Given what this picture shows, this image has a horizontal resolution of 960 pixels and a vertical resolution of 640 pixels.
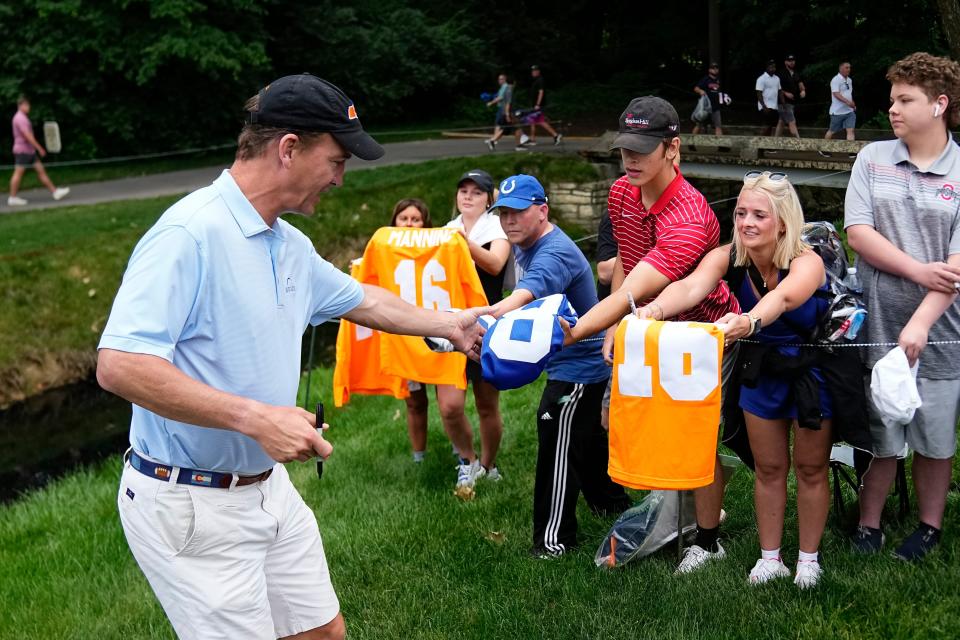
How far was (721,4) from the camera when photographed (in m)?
30.3

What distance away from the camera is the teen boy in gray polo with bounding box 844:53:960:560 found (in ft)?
14.7

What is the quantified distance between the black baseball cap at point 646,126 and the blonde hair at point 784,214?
0.45 m

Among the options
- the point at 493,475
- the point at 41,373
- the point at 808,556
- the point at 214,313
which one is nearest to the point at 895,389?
the point at 808,556

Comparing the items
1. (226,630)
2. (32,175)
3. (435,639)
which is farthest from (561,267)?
(32,175)

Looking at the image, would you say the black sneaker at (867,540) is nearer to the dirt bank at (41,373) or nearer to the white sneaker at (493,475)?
the white sneaker at (493,475)

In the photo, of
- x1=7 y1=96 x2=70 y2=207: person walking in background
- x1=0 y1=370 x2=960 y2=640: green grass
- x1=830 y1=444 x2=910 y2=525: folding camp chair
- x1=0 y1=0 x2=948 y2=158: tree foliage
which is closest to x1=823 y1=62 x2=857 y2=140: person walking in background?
x1=0 y1=0 x2=948 y2=158: tree foliage

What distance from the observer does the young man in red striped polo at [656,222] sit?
4.46m

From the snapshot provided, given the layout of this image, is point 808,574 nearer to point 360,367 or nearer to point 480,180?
point 480,180

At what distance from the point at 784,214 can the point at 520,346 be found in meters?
1.26

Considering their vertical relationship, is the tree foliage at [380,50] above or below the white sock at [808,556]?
above

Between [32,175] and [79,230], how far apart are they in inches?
268

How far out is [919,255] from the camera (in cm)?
456

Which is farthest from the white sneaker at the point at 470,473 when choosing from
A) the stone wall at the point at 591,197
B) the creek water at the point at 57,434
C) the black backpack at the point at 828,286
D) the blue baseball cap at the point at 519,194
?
the stone wall at the point at 591,197

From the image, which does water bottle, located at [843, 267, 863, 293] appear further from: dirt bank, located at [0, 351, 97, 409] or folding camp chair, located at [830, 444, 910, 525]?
dirt bank, located at [0, 351, 97, 409]
